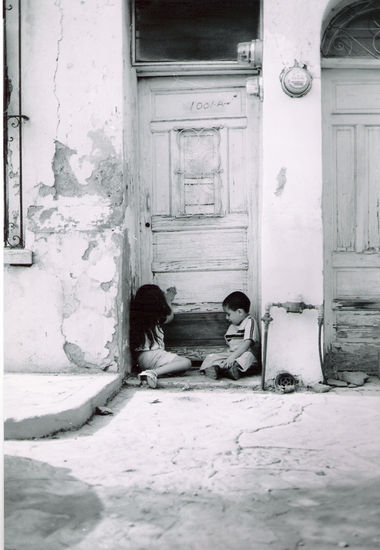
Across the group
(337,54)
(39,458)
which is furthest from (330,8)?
(39,458)

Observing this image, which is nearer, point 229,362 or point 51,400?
point 51,400

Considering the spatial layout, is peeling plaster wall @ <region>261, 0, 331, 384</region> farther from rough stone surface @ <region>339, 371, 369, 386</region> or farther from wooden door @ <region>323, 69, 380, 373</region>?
wooden door @ <region>323, 69, 380, 373</region>

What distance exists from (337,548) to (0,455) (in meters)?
1.38

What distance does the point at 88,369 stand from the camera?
5.66m

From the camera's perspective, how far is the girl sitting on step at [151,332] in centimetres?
584

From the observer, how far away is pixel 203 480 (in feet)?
10.8

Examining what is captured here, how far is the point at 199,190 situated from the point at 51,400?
8.56 ft

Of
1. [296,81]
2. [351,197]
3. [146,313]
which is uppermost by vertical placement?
[296,81]

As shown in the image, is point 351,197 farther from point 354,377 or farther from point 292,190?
point 354,377

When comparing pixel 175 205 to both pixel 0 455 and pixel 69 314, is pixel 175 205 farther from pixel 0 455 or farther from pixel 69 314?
pixel 0 455

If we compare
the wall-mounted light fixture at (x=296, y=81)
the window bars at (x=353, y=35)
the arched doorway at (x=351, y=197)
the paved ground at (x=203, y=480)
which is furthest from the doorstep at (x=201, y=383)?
the window bars at (x=353, y=35)

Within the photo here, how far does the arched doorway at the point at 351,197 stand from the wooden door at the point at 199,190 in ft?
2.47

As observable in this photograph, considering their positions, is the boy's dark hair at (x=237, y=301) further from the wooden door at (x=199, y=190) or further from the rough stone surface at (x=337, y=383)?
the rough stone surface at (x=337, y=383)

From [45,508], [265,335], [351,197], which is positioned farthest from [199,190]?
[45,508]
